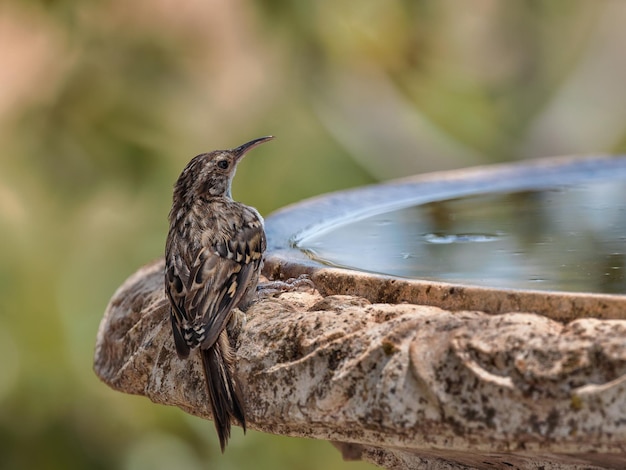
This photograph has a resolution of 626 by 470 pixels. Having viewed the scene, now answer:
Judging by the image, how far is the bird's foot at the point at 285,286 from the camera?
2.12m

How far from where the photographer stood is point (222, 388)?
1909 millimetres

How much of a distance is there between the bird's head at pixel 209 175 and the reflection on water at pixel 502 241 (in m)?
0.26

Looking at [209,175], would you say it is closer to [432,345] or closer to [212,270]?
[212,270]

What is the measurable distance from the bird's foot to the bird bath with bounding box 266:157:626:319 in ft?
0.08

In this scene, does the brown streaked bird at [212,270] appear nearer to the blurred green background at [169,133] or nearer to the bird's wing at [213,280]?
the bird's wing at [213,280]

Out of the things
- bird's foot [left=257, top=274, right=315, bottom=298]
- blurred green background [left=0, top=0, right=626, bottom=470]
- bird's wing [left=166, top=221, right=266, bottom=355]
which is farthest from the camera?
blurred green background [left=0, top=0, right=626, bottom=470]

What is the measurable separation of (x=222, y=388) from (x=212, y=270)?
0.35 meters

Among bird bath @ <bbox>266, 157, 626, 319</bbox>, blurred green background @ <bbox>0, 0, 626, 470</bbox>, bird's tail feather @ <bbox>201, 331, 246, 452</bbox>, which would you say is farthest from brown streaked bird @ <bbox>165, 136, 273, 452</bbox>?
blurred green background @ <bbox>0, 0, 626, 470</bbox>

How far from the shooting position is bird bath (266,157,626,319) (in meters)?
1.86

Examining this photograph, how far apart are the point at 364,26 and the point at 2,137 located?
6.67ft

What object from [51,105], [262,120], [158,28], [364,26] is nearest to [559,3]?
[364,26]

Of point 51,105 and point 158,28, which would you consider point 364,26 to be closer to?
point 158,28

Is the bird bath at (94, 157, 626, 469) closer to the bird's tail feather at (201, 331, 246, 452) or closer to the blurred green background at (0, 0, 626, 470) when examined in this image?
the bird's tail feather at (201, 331, 246, 452)

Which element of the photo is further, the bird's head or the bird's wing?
the bird's head
